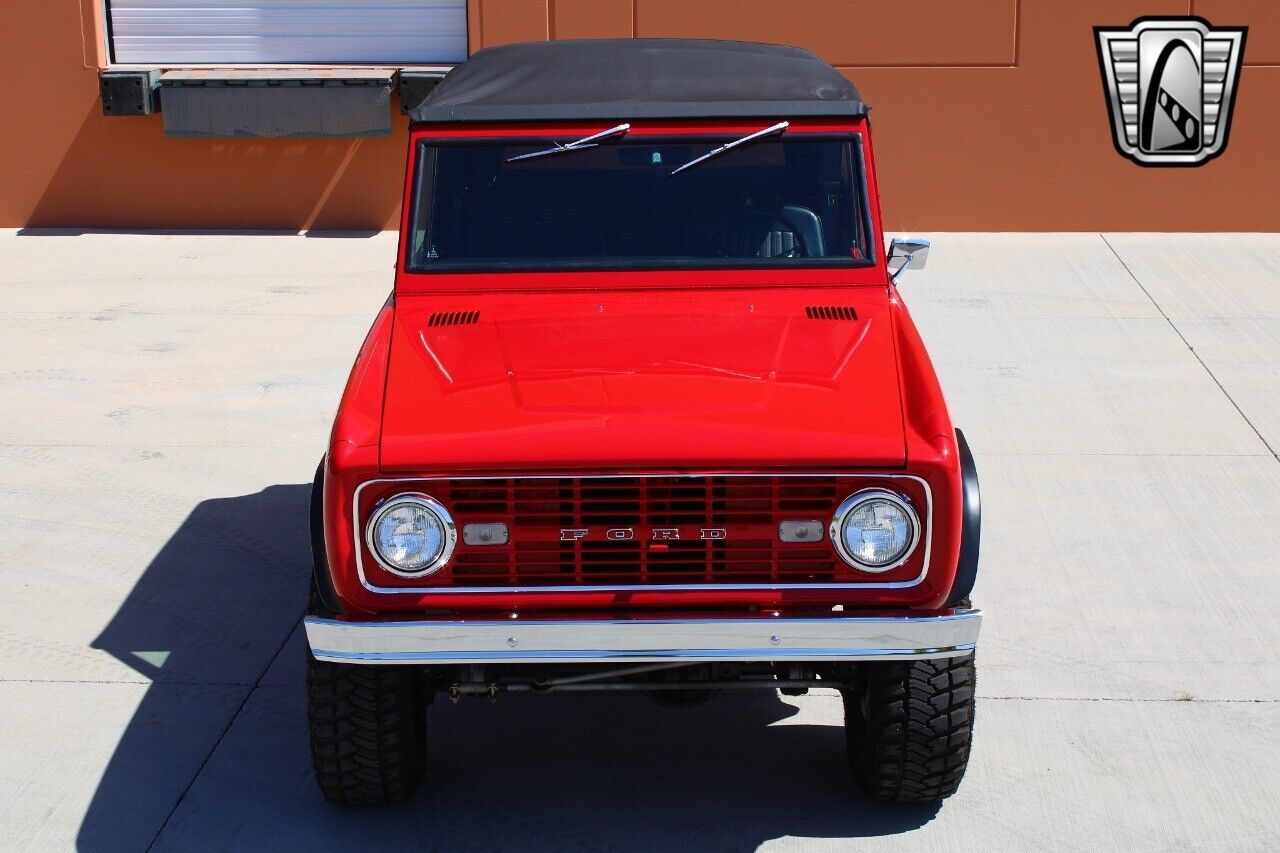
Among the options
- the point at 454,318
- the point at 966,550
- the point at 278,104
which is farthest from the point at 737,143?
the point at 278,104

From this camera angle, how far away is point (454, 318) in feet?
15.8

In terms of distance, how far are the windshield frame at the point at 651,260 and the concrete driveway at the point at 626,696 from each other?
1.43 metres

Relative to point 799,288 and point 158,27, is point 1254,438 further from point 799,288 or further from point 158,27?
point 158,27

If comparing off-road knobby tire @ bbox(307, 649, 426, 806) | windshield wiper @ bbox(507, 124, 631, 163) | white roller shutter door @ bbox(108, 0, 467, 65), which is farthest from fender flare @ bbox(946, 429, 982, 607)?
white roller shutter door @ bbox(108, 0, 467, 65)

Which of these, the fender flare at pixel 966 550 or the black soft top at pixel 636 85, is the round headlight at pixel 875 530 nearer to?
the fender flare at pixel 966 550

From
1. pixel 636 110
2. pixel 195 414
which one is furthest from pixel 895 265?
pixel 195 414

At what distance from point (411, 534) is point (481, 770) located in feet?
3.59

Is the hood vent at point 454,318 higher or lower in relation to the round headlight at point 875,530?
higher

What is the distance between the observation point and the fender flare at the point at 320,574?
4.02m

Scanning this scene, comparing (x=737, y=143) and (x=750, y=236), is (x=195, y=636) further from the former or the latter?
(x=737, y=143)

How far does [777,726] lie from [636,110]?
207 cm

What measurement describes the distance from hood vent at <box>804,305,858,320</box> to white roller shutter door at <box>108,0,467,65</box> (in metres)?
8.19

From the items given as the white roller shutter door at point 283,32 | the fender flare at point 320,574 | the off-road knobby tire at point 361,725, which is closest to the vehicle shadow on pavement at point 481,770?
the off-road knobby tire at point 361,725

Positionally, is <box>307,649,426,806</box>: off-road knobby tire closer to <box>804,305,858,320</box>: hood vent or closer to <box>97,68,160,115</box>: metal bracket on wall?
<box>804,305,858,320</box>: hood vent
